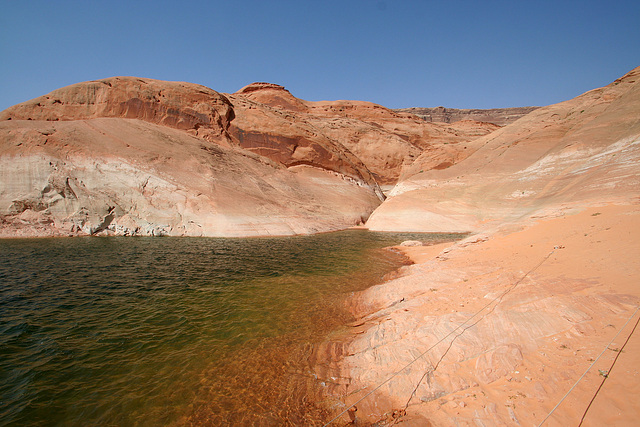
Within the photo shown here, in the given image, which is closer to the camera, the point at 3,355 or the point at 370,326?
the point at 3,355

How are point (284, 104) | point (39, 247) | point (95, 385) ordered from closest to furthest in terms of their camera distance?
point (95, 385)
point (39, 247)
point (284, 104)

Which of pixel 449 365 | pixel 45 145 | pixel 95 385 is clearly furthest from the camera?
pixel 45 145

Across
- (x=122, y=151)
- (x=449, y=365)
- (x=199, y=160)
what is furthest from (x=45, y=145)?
(x=449, y=365)

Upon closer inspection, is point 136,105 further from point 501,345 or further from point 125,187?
point 501,345

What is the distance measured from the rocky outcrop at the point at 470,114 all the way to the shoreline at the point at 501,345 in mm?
99004

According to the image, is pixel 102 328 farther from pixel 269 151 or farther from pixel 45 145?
pixel 269 151

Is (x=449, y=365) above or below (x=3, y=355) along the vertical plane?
above

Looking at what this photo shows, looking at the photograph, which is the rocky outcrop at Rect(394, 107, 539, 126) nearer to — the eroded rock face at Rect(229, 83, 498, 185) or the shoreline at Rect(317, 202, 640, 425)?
the eroded rock face at Rect(229, 83, 498, 185)

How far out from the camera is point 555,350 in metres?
3.33

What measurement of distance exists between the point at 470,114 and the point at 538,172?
296 feet

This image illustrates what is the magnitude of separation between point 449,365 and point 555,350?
3.94ft

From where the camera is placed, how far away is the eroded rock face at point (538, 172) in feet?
51.0

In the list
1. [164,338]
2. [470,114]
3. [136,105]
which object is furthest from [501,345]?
[470,114]

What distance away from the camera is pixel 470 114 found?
325 ft
